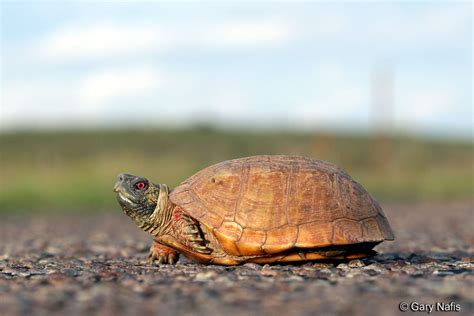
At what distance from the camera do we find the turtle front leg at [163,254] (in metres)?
7.88

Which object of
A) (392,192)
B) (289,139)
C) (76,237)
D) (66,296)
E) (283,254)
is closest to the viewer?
(66,296)

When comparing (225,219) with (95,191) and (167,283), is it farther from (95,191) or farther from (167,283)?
(95,191)

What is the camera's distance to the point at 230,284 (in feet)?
19.2

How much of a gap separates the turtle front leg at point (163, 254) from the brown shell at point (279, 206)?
571 millimetres

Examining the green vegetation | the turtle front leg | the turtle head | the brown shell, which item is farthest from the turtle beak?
the green vegetation

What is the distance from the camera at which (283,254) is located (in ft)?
23.3

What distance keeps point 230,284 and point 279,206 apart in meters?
1.54

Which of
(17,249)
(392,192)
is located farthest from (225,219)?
(392,192)

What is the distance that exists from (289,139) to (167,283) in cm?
5827

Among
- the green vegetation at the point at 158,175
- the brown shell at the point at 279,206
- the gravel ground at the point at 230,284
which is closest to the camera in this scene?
the gravel ground at the point at 230,284

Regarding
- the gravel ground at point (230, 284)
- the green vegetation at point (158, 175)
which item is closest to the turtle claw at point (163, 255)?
the gravel ground at point (230, 284)

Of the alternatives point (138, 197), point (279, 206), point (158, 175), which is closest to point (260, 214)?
point (279, 206)

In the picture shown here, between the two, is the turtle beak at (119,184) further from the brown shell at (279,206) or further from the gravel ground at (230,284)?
the gravel ground at (230,284)

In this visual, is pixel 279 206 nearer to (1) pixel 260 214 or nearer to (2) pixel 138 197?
(1) pixel 260 214
